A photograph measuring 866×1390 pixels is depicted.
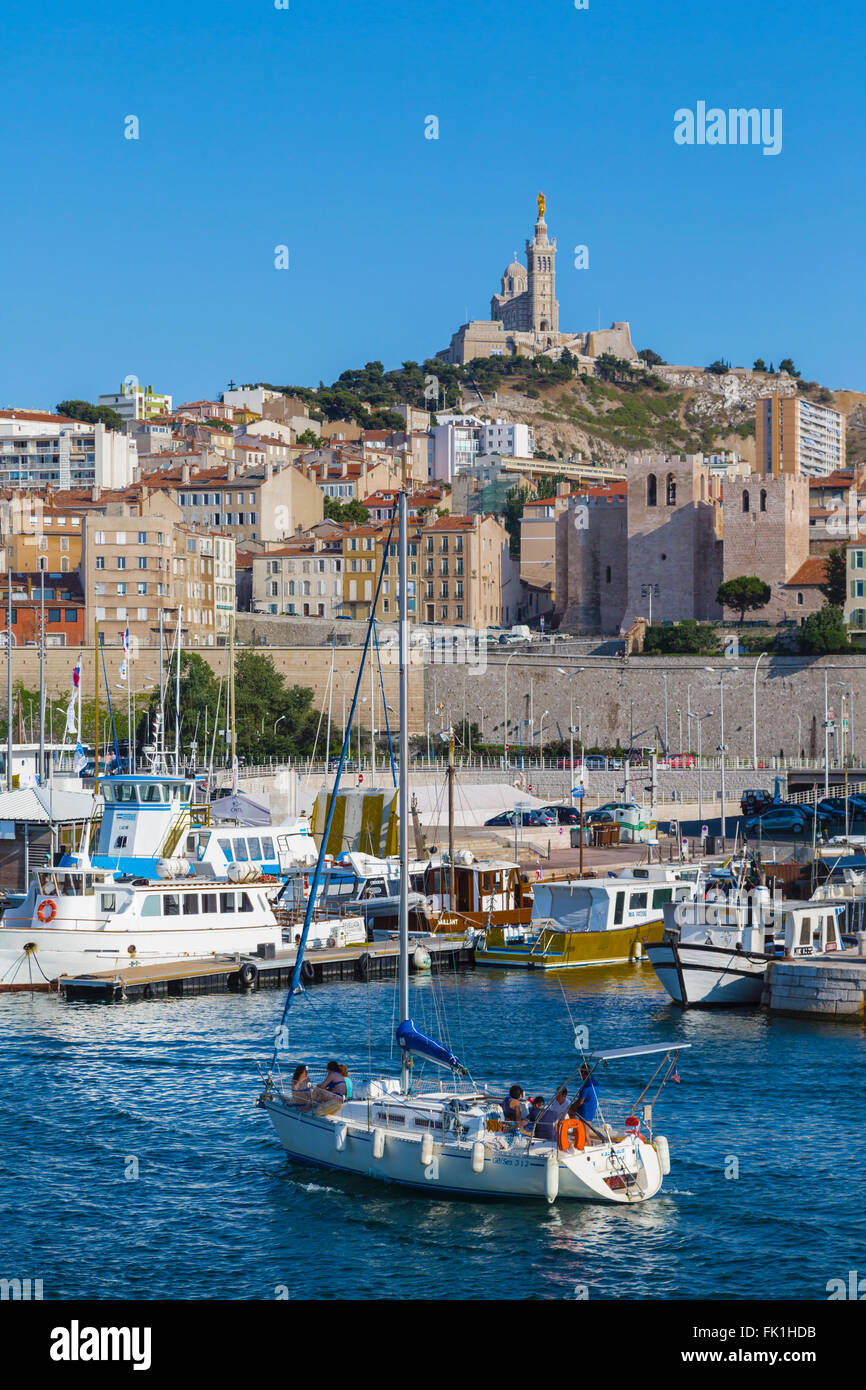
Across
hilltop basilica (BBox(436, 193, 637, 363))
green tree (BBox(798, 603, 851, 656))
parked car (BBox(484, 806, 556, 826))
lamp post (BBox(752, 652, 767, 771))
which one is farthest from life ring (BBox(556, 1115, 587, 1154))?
hilltop basilica (BBox(436, 193, 637, 363))

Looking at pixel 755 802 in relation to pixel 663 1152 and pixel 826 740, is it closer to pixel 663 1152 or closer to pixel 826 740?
pixel 826 740

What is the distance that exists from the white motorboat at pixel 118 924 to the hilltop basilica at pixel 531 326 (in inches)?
5513

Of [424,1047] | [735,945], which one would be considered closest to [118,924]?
[735,945]

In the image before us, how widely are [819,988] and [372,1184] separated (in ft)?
34.0

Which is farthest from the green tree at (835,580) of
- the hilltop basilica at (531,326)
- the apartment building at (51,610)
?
the hilltop basilica at (531,326)

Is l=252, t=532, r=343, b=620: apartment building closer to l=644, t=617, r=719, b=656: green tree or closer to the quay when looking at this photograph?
l=644, t=617, r=719, b=656: green tree

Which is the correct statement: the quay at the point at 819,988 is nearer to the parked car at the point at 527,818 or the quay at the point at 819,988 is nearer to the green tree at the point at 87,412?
the parked car at the point at 527,818

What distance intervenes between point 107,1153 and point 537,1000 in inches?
406

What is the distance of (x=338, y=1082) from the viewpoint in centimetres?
1880

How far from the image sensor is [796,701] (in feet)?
226

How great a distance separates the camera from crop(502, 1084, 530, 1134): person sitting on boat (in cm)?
1766

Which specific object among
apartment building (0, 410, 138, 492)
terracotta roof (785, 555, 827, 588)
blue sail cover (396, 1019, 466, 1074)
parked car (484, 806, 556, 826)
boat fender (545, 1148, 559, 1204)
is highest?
apartment building (0, 410, 138, 492)

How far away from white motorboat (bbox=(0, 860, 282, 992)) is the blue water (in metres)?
1.24

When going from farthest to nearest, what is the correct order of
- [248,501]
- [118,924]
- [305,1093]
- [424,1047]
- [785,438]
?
[785,438] → [248,501] → [118,924] → [305,1093] → [424,1047]
